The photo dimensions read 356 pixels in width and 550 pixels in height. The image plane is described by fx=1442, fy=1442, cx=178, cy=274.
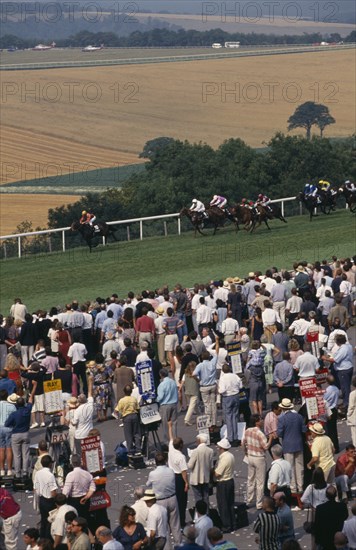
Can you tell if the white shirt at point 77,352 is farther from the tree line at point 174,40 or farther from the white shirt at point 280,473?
the tree line at point 174,40

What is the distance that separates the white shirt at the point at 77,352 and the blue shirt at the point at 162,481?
6.32 m

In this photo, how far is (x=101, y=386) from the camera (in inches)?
826

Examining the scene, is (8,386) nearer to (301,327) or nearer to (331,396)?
(331,396)

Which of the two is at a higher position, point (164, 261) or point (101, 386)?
point (101, 386)

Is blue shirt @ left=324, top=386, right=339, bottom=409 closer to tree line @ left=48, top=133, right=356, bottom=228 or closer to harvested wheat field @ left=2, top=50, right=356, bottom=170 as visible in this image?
tree line @ left=48, top=133, right=356, bottom=228

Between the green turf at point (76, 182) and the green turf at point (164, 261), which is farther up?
the green turf at point (164, 261)

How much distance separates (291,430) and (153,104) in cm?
9392

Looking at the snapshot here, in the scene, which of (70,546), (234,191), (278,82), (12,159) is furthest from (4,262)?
(278,82)

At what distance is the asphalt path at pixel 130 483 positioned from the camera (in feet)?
52.9

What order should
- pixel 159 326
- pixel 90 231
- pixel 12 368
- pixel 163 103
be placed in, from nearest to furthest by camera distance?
pixel 12 368, pixel 159 326, pixel 90 231, pixel 163 103

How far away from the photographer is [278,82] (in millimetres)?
118938

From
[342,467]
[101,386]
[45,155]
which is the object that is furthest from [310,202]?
[45,155]

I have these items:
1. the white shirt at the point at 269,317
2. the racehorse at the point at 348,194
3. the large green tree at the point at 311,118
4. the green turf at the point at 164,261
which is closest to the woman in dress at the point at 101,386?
the white shirt at the point at 269,317

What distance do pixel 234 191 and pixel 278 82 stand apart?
69.7 m
